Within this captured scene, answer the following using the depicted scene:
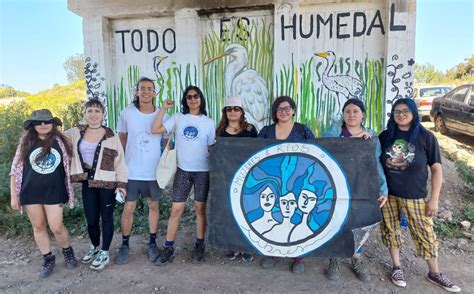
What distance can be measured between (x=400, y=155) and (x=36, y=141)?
342 centimetres

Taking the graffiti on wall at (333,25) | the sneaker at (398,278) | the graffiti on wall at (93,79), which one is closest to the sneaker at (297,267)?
the sneaker at (398,278)

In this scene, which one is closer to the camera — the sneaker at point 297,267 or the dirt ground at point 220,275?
the dirt ground at point 220,275

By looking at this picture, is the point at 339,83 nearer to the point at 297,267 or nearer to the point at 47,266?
the point at 297,267

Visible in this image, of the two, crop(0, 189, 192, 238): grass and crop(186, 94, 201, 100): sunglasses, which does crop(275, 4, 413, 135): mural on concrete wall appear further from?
crop(0, 189, 192, 238): grass

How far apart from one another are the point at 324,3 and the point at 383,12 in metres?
0.87

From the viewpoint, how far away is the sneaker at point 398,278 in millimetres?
3309

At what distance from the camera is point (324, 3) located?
17.9 ft

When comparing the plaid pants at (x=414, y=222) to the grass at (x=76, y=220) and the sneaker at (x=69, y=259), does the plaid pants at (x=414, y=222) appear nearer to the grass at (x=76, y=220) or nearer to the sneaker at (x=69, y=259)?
the grass at (x=76, y=220)

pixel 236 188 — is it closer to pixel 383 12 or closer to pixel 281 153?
pixel 281 153

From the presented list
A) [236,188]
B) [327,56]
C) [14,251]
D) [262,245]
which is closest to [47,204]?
[14,251]

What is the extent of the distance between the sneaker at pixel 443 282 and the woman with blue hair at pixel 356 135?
1.88 ft

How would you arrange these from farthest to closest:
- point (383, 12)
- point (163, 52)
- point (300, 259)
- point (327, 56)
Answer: point (163, 52), point (327, 56), point (383, 12), point (300, 259)

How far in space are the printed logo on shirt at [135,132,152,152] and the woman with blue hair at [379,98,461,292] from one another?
7.44 feet

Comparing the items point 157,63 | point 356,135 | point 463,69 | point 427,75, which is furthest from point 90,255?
point 427,75
